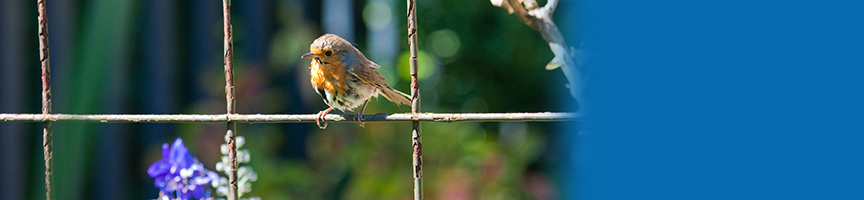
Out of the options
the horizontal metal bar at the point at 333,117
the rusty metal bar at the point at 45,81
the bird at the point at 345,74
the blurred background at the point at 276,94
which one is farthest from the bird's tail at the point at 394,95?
the blurred background at the point at 276,94

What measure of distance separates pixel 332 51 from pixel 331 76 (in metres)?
0.06

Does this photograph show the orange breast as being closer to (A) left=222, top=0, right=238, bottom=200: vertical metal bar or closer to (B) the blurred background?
(A) left=222, top=0, right=238, bottom=200: vertical metal bar

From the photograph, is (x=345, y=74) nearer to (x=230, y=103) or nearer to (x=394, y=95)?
(x=394, y=95)

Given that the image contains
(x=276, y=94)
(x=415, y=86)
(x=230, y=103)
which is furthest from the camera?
(x=276, y=94)

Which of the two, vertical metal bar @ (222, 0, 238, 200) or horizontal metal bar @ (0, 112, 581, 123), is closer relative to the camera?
horizontal metal bar @ (0, 112, 581, 123)

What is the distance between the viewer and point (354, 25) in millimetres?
2949

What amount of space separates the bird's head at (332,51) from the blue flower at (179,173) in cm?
37

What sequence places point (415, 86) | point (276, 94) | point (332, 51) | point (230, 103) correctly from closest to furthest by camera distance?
1. point (415, 86)
2. point (230, 103)
3. point (332, 51)
4. point (276, 94)

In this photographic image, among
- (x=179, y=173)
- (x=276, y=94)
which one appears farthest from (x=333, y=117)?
(x=276, y=94)

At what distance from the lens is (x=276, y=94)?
278 centimetres

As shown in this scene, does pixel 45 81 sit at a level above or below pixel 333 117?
above

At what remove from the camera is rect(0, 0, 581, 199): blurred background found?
2.53m

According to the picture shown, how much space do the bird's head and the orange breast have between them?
1cm

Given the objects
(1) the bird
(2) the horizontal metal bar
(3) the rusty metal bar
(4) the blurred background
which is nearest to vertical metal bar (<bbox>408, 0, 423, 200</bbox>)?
(2) the horizontal metal bar
